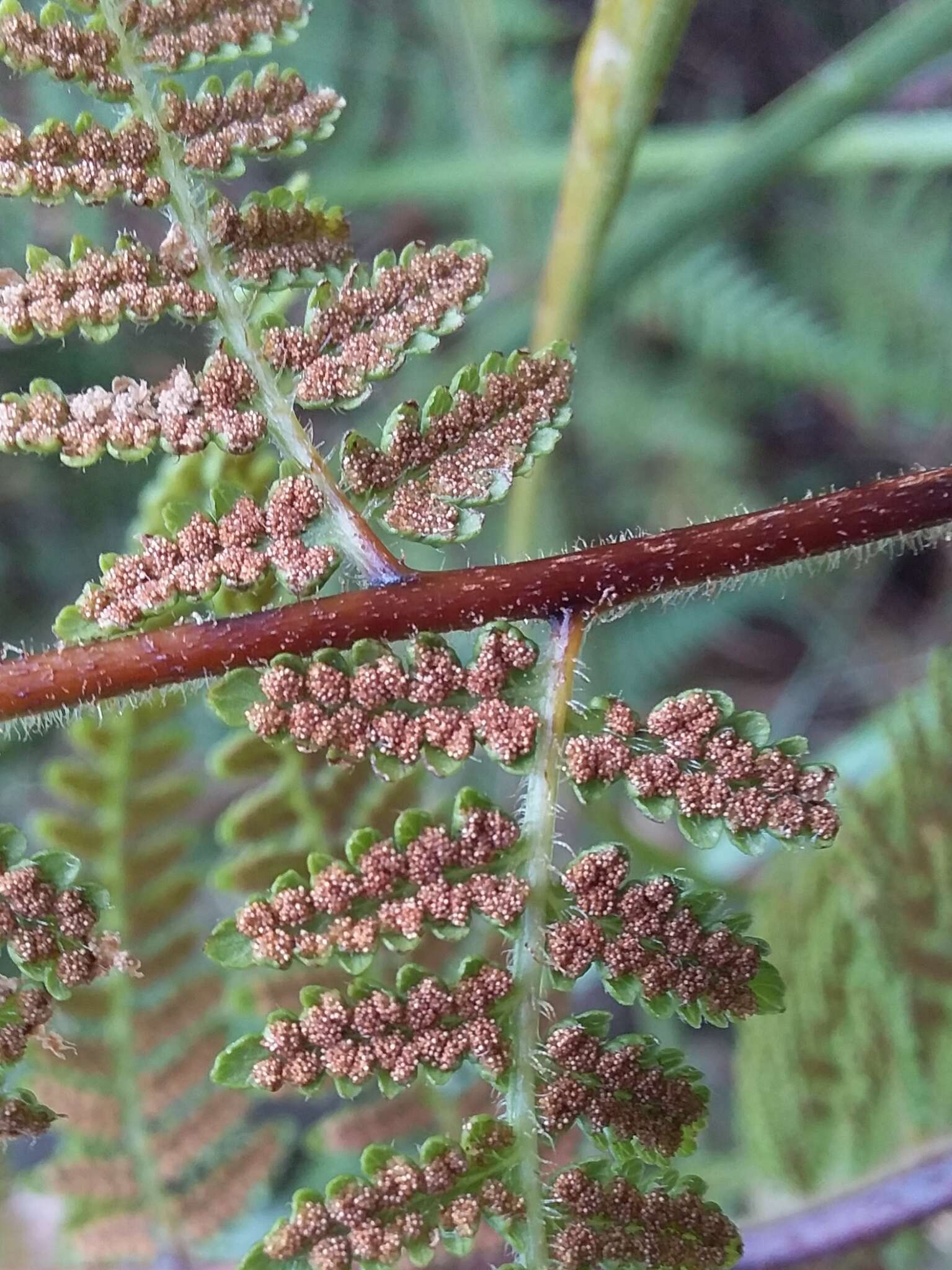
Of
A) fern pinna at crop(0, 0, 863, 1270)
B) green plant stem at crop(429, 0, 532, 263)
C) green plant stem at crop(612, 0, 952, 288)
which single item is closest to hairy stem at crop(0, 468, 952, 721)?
fern pinna at crop(0, 0, 863, 1270)

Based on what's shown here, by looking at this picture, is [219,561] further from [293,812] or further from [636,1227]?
[636,1227]

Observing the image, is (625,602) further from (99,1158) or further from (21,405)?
(99,1158)

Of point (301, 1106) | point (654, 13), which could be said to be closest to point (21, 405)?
point (654, 13)

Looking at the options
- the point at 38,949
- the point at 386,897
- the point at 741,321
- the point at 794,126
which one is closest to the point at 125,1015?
the point at 38,949

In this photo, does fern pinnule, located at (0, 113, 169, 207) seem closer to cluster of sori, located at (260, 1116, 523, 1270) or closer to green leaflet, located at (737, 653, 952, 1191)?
cluster of sori, located at (260, 1116, 523, 1270)

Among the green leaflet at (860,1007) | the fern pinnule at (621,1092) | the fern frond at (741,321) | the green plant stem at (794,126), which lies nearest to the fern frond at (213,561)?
the fern pinnule at (621,1092)

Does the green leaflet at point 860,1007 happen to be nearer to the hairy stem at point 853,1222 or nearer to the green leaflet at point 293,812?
the hairy stem at point 853,1222
